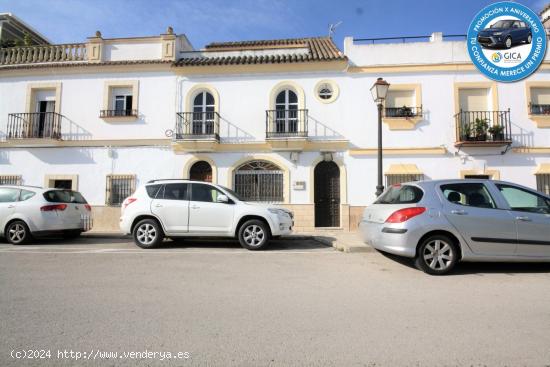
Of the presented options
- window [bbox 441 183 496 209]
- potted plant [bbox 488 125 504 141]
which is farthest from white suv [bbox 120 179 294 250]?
potted plant [bbox 488 125 504 141]

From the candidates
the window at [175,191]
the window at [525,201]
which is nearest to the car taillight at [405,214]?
the window at [525,201]

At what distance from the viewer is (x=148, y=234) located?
8227 millimetres

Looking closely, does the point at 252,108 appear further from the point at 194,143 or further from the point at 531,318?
the point at 531,318

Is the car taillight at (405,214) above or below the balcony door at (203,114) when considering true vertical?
below

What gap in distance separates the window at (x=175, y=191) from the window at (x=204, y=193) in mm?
204

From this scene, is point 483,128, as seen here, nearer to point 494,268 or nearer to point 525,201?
point 525,201

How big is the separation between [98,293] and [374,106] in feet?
37.1

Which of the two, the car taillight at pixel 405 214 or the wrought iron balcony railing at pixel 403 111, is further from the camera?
the wrought iron balcony railing at pixel 403 111

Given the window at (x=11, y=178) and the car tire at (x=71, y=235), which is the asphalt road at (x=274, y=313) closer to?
the car tire at (x=71, y=235)

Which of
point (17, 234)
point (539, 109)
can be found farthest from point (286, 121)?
point (539, 109)

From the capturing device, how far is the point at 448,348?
287 cm

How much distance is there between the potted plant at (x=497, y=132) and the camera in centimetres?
1196

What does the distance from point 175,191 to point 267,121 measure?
5.70 m

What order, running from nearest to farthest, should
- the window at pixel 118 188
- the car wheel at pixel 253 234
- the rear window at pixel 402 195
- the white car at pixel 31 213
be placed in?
the rear window at pixel 402 195 < the car wheel at pixel 253 234 < the white car at pixel 31 213 < the window at pixel 118 188
